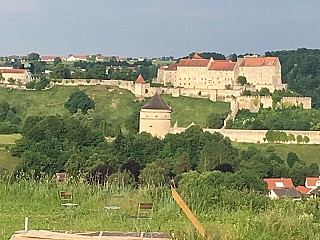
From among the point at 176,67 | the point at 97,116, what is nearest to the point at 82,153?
the point at 97,116

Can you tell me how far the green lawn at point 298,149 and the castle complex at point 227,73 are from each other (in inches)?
808

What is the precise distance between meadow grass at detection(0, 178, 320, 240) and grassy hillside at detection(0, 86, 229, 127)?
145 ft

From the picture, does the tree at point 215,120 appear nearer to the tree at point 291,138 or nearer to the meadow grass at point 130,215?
the tree at point 291,138

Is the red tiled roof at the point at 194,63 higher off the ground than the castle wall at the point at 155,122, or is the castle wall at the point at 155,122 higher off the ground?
the red tiled roof at the point at 194,63

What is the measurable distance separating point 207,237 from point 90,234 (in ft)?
2.74

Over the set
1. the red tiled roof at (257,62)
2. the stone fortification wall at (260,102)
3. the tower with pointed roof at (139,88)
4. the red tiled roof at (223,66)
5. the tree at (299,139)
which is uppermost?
the red tiled roof at (257,62)

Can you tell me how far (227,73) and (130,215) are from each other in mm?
59914

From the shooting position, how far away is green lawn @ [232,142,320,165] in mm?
40812

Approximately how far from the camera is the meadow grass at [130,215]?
5668mm

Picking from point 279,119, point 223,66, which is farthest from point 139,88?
point 279,119

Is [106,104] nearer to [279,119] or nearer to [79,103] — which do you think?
[79,103]

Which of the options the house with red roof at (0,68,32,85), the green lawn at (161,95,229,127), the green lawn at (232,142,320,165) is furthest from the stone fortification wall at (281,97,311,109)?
the house with red roof at (0,68,32,85)

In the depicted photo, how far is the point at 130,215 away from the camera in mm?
7043

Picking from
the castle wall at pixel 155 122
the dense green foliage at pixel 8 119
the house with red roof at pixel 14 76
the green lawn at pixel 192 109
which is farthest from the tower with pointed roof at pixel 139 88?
the house with red roof at pixel 14 76
